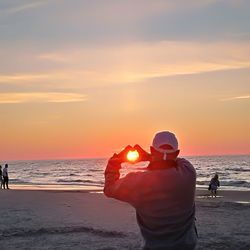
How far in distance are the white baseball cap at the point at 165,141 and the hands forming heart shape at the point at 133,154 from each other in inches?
4.0

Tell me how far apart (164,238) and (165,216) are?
0.55 feet

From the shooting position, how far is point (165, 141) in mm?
3885

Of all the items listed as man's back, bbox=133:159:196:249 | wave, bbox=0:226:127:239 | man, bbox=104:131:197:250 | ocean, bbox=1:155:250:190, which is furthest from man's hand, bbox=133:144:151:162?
wave, bbox=0:226:127:239

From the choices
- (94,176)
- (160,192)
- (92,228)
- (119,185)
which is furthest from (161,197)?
(94,176)

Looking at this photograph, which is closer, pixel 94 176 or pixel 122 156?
pixel 122 156

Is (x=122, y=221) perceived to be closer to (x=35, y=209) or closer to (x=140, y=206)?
(x=35, y=209)

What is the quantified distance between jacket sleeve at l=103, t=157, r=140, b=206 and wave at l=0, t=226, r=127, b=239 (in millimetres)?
7389

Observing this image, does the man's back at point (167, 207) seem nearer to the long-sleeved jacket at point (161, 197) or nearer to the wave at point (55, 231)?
the long-sleeved jacket at point (161, 197)

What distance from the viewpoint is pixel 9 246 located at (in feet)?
32.5

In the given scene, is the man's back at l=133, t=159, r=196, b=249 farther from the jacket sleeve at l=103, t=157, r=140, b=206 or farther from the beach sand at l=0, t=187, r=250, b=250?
the beach sand at l=0, t=187, r=250, b=250

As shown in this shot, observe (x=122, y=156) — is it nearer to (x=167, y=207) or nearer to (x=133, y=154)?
(x=133, y=154)

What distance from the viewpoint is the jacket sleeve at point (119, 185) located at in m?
3.85

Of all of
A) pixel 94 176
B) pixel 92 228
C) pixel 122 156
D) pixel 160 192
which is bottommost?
pixel 94 176

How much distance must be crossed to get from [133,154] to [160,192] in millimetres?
353
